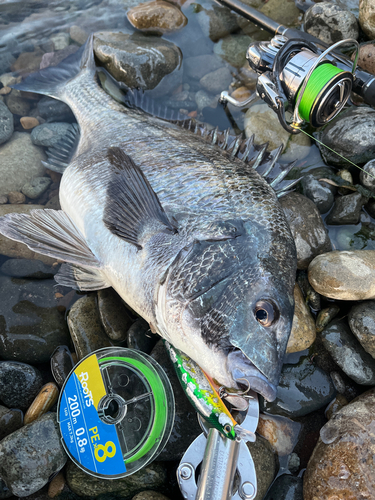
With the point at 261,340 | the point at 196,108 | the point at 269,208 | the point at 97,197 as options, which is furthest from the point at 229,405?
the point at 196,108

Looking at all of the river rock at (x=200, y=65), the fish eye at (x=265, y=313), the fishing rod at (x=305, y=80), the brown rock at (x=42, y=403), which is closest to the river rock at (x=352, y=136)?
the fishing rod at (x=305, y=80)

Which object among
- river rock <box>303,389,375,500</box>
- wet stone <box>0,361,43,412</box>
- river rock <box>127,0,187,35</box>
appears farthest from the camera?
river rock <box>127,0,187,35</box>

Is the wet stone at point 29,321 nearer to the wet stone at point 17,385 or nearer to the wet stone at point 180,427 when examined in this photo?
the wet stone at point 17,385

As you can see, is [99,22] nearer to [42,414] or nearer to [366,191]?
[366,191]

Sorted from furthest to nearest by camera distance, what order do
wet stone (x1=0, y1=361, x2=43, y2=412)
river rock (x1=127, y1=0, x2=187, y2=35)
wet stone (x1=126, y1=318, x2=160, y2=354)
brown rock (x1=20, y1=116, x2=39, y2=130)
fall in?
river rock (x1=127, y1=0, x2=187, y2=35), brown rock (x1=20, y1=116, x2=39, y2=130), wet stone (x1=126, y1=318, x2=160, y2=354), wet stone (x1=0, y1=361, x2=43, y2=412)

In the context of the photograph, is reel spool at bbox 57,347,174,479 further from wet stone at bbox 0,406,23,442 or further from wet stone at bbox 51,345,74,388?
wet stone at bbox 0,406,23,442

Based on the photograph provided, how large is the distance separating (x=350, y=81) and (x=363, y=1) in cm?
177

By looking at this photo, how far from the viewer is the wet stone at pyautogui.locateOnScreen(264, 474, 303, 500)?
228cm

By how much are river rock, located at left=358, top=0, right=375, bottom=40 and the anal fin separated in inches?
148

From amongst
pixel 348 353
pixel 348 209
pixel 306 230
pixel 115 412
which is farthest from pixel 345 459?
pixel 348 209

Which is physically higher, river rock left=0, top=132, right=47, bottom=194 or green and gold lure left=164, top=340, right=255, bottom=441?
green and gold lure left=164, top=340, right=255, bottom=441

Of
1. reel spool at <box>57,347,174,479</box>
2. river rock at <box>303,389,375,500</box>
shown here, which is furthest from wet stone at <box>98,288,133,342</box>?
river rock at <box>303,389,375,500</box>

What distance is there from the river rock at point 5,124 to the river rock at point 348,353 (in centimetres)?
370

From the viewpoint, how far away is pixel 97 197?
2.67 meters
